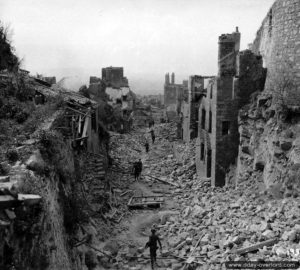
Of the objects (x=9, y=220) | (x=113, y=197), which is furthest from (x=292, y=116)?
(x=9, y=220)

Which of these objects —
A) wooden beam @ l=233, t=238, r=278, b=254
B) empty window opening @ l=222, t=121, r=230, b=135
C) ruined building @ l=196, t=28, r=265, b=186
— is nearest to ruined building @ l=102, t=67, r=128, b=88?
ruined building @ l=196, t=28, r=265, b=186

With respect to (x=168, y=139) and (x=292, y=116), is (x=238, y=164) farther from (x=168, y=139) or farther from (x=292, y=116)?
(x=168, y=139)

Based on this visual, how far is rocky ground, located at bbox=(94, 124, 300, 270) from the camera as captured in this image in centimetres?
1019

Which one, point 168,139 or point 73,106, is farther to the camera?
point 168,139

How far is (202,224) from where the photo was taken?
13.5m

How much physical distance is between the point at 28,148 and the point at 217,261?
6.05m

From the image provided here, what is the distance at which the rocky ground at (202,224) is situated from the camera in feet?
33.4

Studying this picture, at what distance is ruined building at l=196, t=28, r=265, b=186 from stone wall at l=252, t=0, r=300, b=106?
41.0 inches

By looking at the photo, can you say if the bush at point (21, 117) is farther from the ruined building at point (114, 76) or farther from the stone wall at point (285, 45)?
the ruined building at point (114, 76)

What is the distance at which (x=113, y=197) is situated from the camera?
17406 mm

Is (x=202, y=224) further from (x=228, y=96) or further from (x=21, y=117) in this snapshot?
(x=21, y=117)

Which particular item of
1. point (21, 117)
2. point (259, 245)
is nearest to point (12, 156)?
point (21, 117)

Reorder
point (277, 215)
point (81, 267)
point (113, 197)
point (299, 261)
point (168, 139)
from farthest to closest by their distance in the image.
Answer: point (168, 139) < point (113, 197) < point (277, 215) < point (81, 267) < point (299, 261)

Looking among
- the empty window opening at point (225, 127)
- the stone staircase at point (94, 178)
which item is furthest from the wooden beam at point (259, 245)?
the empty window opening at point (225, 127)
